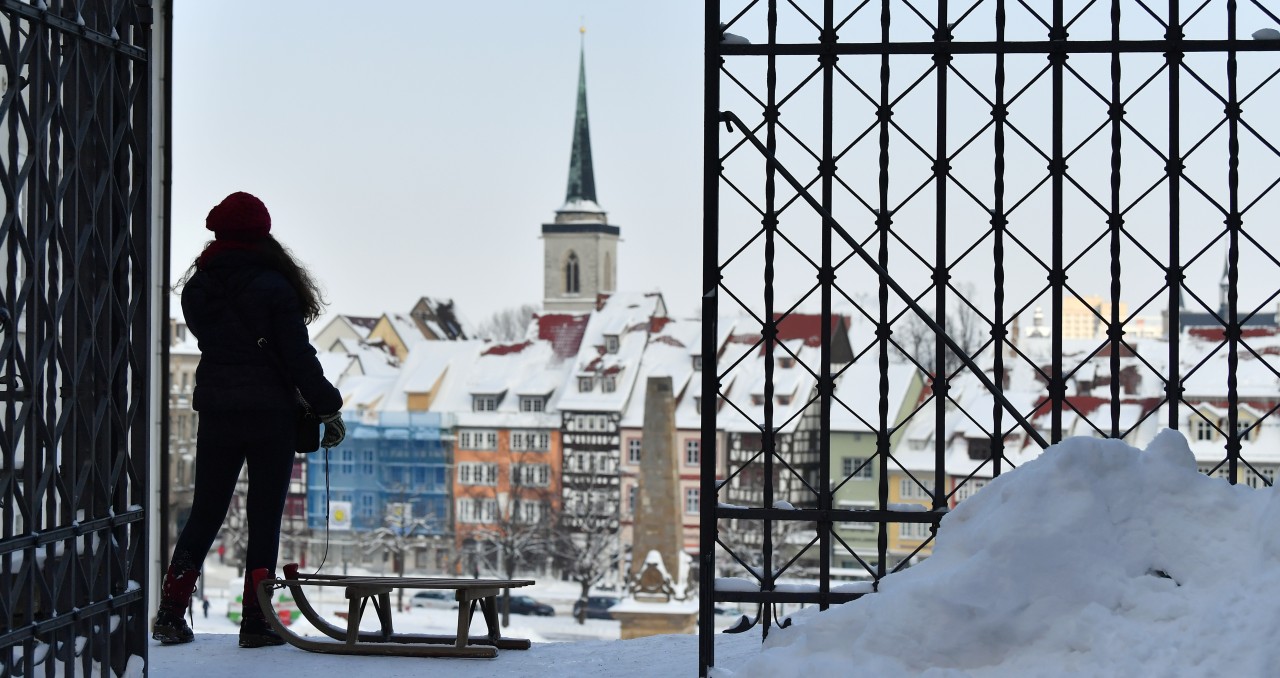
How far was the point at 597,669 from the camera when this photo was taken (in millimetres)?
4820

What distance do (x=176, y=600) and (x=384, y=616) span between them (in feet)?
2.18

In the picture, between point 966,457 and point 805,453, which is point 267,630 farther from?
point 805,453

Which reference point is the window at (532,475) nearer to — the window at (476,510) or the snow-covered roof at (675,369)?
the window at (476,510)

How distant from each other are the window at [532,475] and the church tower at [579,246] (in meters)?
38.0

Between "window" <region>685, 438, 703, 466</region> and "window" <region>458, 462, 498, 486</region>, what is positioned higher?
"window" <region>685, 438, 703, 466</region>

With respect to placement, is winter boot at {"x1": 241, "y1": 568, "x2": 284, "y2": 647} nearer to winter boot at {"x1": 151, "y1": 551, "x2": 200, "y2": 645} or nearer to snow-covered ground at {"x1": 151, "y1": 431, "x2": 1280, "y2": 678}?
winter boot at {"x1": 151, "y1": 551, "x2": 200, "y2": 645}

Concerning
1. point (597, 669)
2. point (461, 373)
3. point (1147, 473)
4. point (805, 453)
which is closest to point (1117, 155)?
point (1147, 473)

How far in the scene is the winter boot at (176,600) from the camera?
4848 mm

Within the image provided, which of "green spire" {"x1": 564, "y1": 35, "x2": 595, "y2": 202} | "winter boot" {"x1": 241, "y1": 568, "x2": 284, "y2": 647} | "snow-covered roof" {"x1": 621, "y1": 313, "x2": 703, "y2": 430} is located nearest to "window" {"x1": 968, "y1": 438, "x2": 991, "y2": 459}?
"snow-covered roof" {"x1": 621, "y1": 313, "x2": 703, "y2": 430}

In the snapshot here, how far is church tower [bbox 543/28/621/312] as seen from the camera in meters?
90.5

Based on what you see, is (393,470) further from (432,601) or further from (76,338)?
(76,338)

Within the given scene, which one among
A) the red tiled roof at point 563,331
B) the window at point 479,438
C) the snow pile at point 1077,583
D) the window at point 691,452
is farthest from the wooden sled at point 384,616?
the red tiled roof at point 563,331

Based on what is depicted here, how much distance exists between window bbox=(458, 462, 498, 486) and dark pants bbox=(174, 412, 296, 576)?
48464 mm

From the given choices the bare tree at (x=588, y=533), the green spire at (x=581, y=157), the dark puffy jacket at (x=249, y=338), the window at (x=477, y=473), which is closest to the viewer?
the dark puffy jacket at (x=249, y=338)
